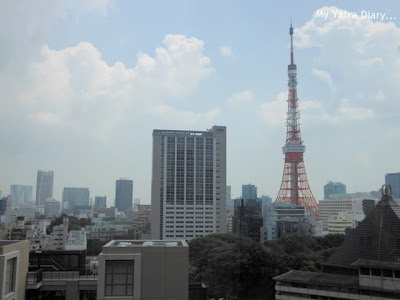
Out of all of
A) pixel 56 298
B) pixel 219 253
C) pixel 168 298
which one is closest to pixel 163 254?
pixel 168 298

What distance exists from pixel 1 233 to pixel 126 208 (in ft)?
51.4

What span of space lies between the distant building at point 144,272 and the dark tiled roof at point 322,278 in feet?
10.7

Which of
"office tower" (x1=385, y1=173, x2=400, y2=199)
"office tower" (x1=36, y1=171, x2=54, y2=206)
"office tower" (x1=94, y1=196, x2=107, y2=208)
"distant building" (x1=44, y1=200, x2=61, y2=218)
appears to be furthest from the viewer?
"office tower" (x1=94, y1=196, x2=107, y2=208)

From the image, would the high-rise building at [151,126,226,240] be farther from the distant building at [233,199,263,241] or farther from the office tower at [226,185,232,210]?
the distant building at [233,199,263,241]

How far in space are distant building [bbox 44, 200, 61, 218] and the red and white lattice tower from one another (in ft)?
36.7

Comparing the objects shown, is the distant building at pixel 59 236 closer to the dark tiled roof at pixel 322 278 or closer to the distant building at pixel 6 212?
the distant building at pixel 6 212

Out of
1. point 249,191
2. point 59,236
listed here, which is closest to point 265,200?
point 249,191

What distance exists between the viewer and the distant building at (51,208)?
17513 millimetres

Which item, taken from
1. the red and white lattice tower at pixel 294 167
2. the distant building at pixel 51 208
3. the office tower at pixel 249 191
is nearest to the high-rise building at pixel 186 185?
the office tower at pixel 249 191

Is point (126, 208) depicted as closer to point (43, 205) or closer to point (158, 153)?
point (43, 205)

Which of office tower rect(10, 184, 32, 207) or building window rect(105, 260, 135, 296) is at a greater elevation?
office tower rect(10, 184, 32, 207)

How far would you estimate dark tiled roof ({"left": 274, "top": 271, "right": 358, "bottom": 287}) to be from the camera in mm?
4625

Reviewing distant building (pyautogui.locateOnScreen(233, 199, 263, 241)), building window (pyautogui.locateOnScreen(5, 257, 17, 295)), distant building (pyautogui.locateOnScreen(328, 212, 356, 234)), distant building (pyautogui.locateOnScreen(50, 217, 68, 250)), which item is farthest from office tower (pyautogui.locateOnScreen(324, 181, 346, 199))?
building window (pyautogui.locateOnScreen(5, 257, 17, 295))

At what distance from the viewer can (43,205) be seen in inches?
674
